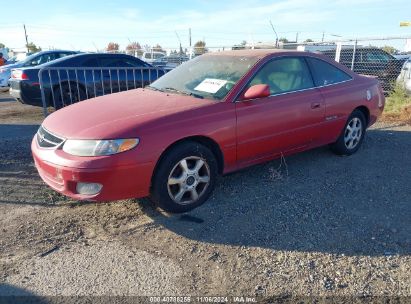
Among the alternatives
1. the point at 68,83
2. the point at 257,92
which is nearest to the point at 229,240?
the point at 257,92

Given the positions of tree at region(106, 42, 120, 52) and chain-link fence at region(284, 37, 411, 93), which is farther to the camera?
→ tree at region(106, 42, 120, 52)

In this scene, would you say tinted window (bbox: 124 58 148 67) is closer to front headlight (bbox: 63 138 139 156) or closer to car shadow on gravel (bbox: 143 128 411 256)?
car shadow on gravel (bbox: 143 128 411 256)

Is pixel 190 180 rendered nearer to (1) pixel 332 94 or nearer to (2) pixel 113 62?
(1) pixel 332 94

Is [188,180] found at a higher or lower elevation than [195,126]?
lower

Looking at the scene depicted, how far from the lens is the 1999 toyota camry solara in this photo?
3244 mm

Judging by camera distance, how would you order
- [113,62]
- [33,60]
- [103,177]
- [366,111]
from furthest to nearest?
[33,60]
[113,62]
[366,111]
[103,177]

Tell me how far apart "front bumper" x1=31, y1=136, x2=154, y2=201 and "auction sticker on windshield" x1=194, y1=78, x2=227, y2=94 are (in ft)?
4.16

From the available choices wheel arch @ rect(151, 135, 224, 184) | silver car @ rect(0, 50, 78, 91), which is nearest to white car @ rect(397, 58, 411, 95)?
wheel arch @ rect(151, 135, 224, 184)

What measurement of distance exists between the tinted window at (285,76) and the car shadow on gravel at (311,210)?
111 centimetres

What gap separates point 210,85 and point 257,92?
23.8 inches

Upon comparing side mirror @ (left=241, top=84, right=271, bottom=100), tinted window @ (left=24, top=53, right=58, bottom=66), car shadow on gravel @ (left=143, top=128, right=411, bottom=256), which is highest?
side mirror @ (left=241, top=84, right=271, bottom=100)

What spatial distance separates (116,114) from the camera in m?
3.64

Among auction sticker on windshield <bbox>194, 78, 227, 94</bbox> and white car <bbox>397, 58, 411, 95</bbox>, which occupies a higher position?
auction sticker on windshield <bbox>194, 78, 227, 94</bbox>

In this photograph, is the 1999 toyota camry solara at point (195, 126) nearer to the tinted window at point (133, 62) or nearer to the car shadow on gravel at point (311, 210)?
the car shadow on gravel at point (311, 210)
